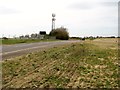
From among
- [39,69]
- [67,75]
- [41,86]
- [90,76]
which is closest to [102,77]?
[90,76]

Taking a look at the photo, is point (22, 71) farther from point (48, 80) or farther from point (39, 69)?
point (48, 80)

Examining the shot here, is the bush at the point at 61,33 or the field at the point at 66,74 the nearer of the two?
the field at the point at 66,74

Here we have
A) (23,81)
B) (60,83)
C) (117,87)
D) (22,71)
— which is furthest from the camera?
(22,71)

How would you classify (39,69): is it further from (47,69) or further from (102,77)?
(102,77)

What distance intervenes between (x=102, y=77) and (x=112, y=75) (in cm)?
54

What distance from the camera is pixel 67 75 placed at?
13.5m

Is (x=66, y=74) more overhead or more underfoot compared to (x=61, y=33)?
more underfoot

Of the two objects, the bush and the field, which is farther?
the bush

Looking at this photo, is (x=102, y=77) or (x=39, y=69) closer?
(x=102, y=77)

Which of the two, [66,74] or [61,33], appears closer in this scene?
[66,74]

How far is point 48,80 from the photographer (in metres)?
12.7

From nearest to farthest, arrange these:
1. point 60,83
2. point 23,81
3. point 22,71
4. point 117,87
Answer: point 117,87
point 60,83
point 23,81
point 22,71

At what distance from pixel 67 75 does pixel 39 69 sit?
95.2 inches

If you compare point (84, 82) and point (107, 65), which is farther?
point (107, 65)
